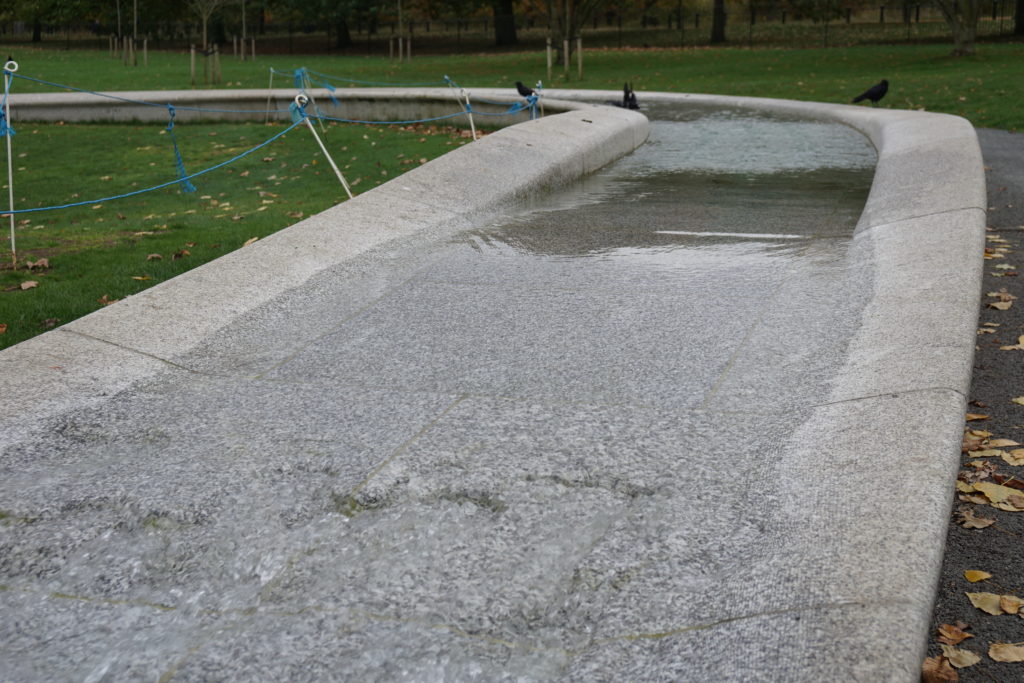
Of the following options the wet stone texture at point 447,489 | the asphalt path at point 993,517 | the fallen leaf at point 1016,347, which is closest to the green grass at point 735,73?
the asphalt path at point 993,517

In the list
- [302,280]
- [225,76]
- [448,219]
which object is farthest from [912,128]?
[225,76]

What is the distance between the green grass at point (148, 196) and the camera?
Answer: 699 cm

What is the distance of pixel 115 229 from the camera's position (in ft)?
30.5

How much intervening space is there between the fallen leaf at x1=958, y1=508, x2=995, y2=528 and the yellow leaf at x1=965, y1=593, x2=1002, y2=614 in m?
0.49

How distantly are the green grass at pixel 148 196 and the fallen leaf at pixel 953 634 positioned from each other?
4.81m

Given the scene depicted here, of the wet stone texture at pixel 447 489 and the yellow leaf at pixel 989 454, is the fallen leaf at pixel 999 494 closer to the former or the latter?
the yellow leaf at pixel 989 454

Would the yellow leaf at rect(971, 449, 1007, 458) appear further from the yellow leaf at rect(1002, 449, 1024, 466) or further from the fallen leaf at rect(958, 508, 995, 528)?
the fallen leaf at rect(958, 508, 995, 528)

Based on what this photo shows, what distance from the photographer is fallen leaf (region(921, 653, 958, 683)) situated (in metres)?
2.84

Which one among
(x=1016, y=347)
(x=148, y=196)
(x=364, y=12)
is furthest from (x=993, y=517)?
(x=364, y=12)

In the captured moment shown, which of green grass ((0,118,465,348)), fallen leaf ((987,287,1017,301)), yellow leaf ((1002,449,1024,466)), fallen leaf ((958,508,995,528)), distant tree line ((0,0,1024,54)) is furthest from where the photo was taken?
distant tree line ((0,0,1024,54))

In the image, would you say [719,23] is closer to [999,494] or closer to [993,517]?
[999,494]

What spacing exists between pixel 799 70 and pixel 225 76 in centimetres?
1787

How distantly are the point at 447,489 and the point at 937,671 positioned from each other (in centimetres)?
174

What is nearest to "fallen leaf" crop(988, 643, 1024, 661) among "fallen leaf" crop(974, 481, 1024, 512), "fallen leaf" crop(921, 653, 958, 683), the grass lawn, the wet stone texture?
"fallen leaf" crop(921, 653, 958, 683)
